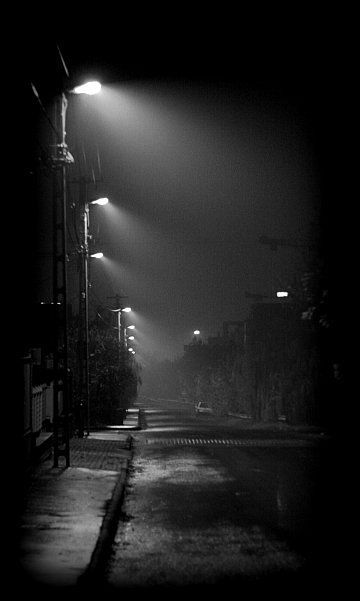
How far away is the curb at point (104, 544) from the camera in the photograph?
890cm

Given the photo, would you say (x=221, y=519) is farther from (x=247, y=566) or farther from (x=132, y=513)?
(x=247, y=566)

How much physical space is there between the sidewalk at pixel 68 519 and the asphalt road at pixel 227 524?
12.4 inches

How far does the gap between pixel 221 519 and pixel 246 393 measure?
65258mm

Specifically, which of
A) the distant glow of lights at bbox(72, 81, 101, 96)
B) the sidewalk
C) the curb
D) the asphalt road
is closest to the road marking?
the asphalt road

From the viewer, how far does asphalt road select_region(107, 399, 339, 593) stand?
938 cm

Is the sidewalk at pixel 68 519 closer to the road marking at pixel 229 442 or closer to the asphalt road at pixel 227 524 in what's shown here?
the asphalt road at pixel 227 524

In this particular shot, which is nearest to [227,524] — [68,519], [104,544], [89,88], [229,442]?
[68,519]

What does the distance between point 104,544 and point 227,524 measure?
100.0 inches

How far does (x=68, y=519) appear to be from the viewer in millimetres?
12961

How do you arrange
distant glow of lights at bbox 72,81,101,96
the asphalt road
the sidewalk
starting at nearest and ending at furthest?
the sidewalk → the asphalt road → distant glow of lights at bbox 72,81,101,96

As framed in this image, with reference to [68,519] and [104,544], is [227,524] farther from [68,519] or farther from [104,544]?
[104,544]

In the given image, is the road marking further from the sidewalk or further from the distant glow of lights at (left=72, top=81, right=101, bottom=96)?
the distant glow of lights at (left=72, top=81, right=101, bottom=96)

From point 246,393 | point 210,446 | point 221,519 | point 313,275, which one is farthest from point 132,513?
point 246,393

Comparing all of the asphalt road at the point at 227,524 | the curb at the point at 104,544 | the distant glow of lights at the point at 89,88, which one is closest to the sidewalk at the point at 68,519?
the curb at the point at 104,544
